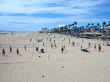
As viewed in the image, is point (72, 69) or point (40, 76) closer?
point (40, 76)

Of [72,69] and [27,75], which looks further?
[72,69]

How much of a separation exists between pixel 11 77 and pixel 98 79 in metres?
6.76

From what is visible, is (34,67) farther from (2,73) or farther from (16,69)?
(2,73)

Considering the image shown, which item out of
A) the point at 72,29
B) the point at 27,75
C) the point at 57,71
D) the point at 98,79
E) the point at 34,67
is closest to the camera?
the point at 98,79

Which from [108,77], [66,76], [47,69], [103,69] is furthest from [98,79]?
[47,69]

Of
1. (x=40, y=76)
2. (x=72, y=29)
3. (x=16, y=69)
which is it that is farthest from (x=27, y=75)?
(x=72, y=29)

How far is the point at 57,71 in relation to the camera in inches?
882

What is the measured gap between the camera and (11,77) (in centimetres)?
1975

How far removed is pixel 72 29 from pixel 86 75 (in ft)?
400

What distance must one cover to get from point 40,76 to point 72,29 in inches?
4832

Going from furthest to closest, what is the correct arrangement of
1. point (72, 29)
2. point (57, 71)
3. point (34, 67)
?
point (72, 29), point (34, 67), point (57, 71)

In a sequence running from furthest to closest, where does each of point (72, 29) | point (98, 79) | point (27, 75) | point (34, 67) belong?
point (72, 29)
point (34, 67)
point (27, 75)
point (98, 79)

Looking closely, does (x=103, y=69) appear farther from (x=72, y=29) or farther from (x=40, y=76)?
(x=72, y=29)

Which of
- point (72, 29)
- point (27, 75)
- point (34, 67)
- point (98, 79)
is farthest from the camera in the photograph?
point (72, 29)
